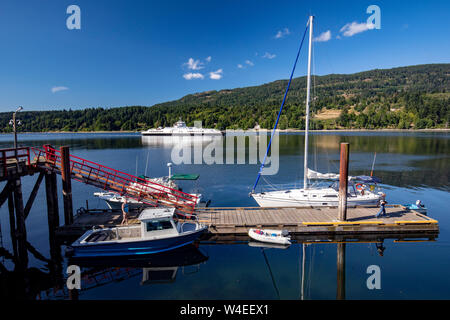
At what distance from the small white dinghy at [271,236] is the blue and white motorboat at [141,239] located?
14.2 feet

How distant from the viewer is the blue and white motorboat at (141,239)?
17781mm

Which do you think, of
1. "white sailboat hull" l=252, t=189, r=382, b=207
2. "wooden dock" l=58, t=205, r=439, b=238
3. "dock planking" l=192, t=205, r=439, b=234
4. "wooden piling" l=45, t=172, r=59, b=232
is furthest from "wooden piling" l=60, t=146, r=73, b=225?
"white sailboat hull" l=252, t=189, r=382, b=207

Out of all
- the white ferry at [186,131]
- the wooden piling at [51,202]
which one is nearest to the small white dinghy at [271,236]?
the wooden piling at [51,202]

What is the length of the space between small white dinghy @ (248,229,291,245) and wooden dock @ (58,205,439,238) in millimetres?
972

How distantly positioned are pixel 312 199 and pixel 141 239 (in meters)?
16.6

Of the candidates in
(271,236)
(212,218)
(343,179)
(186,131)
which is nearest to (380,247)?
(343,179)

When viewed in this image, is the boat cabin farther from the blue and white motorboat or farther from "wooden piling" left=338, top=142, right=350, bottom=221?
"wooden piling" left=338, top=142, right=350, bottom=221

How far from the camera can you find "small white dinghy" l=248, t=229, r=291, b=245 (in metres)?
19.5

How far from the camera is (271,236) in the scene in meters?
19.7

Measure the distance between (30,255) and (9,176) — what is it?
598 centimetres

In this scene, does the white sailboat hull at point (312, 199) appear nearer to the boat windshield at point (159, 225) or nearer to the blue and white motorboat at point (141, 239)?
the blue and white motorboat at point (141, 239)
